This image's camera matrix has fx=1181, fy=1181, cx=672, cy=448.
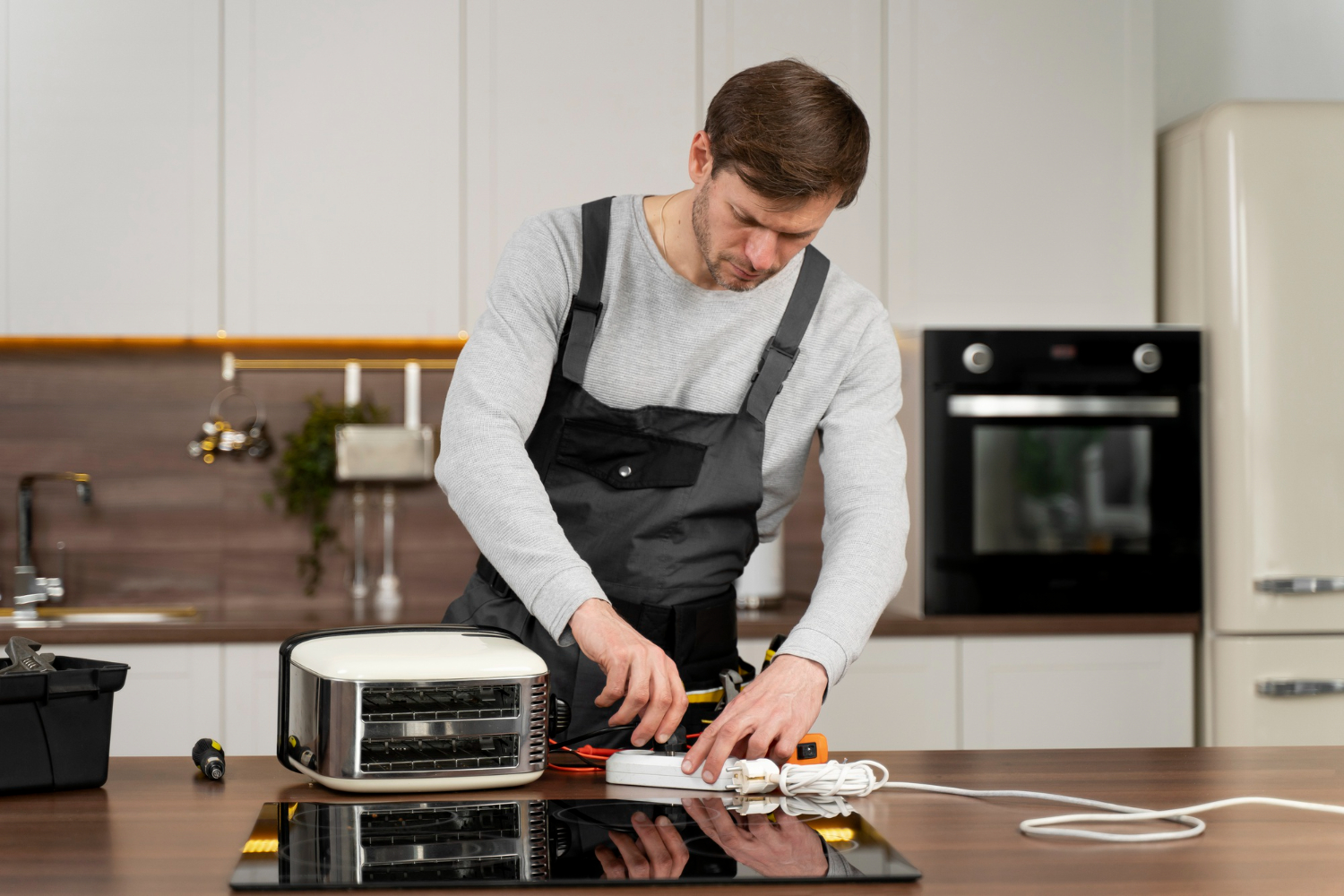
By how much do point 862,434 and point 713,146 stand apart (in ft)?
1.25

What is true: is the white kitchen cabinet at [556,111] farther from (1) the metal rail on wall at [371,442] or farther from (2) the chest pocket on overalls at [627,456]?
(2) the chest pocket on overalls at [627,456]

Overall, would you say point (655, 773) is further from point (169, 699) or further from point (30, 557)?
point (30, 557)

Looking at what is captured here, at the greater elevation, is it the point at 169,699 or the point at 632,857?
the point at 632,857

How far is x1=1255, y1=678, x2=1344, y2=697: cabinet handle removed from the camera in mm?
2342

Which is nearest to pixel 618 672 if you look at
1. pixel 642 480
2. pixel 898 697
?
pixel 642 480

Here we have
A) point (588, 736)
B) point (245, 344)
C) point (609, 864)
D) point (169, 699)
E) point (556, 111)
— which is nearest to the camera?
point (609, 864)

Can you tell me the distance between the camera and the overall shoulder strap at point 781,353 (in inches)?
55.4

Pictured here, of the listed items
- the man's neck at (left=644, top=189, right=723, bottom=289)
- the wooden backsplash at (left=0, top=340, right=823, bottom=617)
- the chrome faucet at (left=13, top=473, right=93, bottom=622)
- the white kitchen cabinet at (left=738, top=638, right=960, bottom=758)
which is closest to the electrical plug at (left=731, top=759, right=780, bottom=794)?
the man's neck at (left=644, top=189, right=723, bottom=289)

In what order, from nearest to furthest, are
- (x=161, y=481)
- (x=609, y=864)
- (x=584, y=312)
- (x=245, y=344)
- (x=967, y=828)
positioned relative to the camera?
(x=609, y=864)
(x=967, y=828)
(x=584, y=312)
(x=245, y=344)
(x=161, y=481)

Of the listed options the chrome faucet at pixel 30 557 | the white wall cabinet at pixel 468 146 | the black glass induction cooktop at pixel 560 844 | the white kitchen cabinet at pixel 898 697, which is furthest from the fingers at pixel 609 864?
the chrome faucet at pixel 30 557

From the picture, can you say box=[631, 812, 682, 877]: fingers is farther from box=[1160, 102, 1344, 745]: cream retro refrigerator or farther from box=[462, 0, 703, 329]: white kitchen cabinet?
box=[1160, 102, 1344, 745]: cream retro refrigerator

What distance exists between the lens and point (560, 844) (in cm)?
89

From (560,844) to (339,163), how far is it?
1.87 meters

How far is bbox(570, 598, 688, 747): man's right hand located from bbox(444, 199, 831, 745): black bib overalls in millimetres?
324
